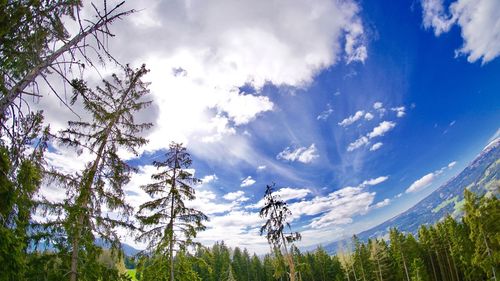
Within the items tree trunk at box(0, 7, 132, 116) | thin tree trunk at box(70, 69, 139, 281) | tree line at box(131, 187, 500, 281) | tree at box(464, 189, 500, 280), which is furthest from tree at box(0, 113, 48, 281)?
tree at box(464, 189, 500, 280)

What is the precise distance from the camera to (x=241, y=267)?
7144cm

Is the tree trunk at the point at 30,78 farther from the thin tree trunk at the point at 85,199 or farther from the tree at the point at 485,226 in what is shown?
the tree at the point at 485,226

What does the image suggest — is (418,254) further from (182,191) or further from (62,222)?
(62,222)

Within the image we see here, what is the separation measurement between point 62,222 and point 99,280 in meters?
2.49

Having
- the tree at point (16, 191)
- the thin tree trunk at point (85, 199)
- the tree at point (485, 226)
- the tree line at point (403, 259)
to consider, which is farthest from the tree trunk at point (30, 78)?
the tree at point (485, 226)

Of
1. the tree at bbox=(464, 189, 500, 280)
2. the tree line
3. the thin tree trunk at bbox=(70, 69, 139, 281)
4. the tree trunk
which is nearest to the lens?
the tree trunk

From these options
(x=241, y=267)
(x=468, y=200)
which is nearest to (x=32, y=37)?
(x=468, y=200)

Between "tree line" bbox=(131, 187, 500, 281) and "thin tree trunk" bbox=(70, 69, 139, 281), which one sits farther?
"tree line" bbox=(131, 187, 500, 281)

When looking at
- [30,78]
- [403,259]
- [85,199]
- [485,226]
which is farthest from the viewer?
[403,259]

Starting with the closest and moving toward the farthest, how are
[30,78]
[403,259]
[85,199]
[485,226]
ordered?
[30,78]
[85,199]
[485,226]
[403,259]

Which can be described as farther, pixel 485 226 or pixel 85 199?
pixel 485 226

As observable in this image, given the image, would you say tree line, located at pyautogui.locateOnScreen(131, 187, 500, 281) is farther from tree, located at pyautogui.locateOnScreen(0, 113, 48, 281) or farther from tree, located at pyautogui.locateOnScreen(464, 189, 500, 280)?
tree, located at pyautogui.locateOnScreen(0, 113, 48, 281)

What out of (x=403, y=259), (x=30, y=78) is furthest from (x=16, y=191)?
(x=403, y=259)

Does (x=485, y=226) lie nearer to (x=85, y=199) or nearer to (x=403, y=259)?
(x=403, y=259)
